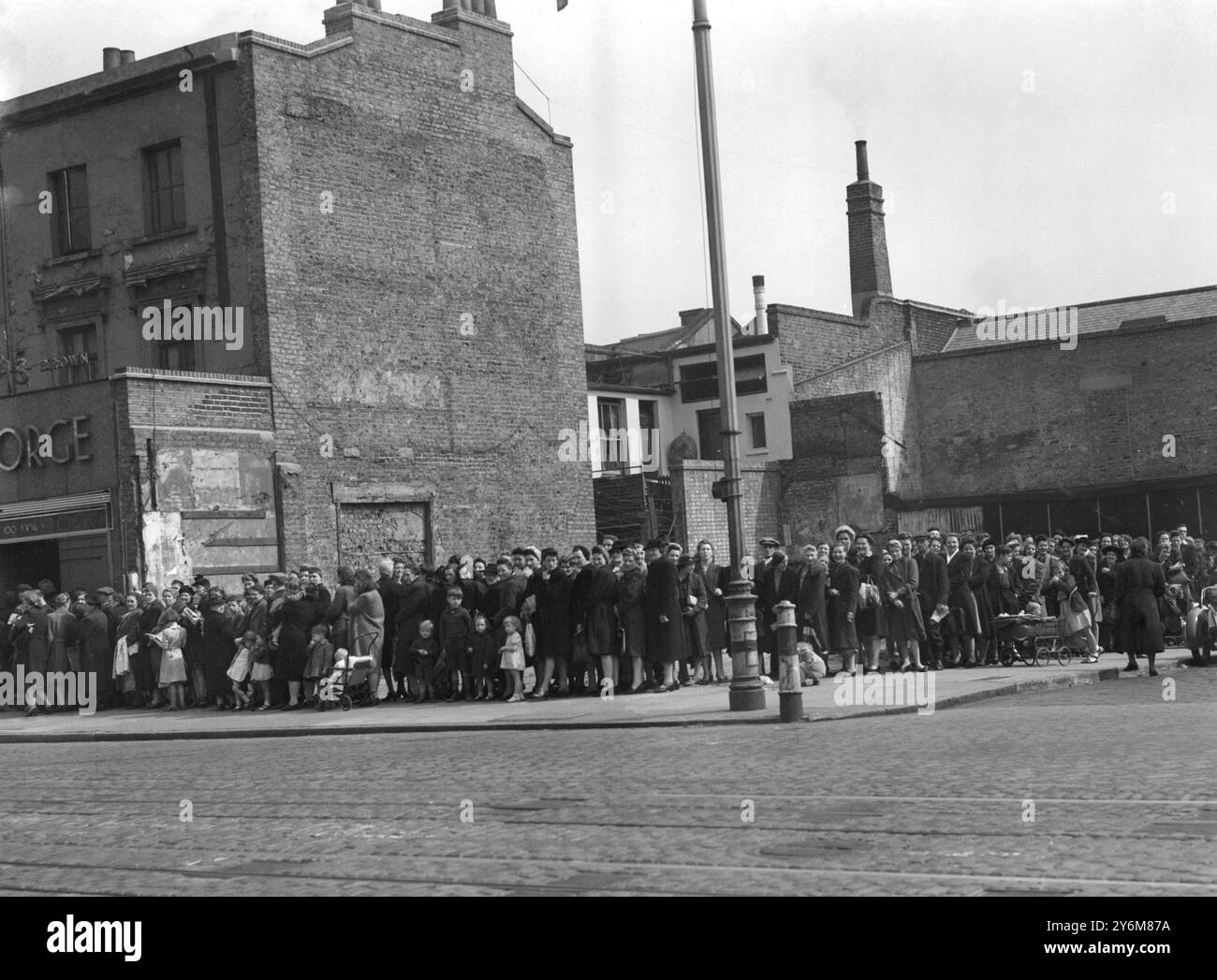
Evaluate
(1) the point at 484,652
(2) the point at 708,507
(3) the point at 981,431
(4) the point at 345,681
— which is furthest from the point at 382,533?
(3) the point at 981,431

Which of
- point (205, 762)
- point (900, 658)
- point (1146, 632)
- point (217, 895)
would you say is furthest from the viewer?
point (900, 658)

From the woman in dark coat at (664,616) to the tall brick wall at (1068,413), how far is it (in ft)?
86.4

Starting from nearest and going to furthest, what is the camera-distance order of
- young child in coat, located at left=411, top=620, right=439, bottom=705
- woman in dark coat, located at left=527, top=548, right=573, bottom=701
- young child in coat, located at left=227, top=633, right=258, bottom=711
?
woman in dark coat, located at left=527, top=548, right=573, bottom=701 < young child in coat, located at left=411, top=620, right=439, bottom=705 < young child in coat, located at left=227, top=633, right=258, bottom=711

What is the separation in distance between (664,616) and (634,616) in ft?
1.47

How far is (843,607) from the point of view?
70.3 ft

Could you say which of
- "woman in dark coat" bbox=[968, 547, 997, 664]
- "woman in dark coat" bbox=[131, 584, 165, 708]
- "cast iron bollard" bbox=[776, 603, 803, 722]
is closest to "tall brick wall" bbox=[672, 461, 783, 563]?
"woman in dark coat" bbox=[968, 547, 997, 664]

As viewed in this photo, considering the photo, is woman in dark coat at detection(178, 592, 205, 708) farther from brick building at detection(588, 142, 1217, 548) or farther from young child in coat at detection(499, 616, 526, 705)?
brick building at detection(588, 142, 1217, 548)

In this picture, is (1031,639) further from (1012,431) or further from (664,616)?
(1012,431)

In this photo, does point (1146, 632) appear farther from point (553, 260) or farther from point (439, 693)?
point (553, 260)

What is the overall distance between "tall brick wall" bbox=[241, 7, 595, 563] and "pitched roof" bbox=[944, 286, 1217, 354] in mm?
20023

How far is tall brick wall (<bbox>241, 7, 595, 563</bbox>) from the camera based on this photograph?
31625 mm

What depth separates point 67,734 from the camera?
2123cm
